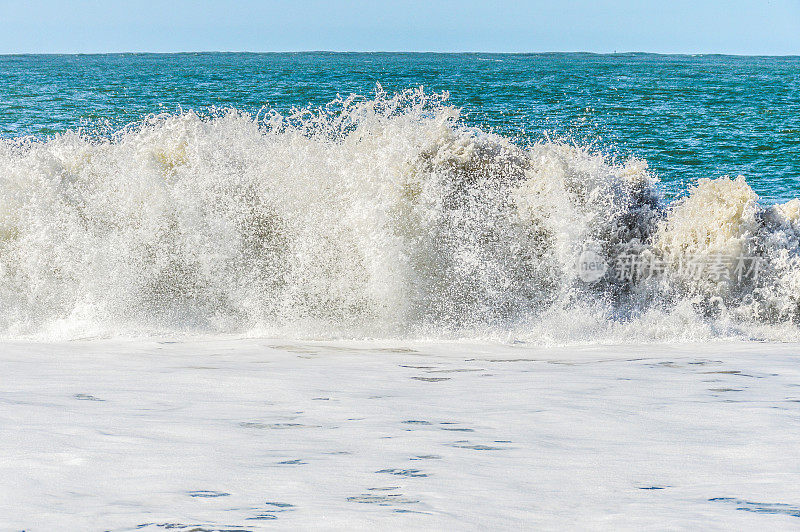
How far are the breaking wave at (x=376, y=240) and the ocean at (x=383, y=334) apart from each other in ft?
0.06

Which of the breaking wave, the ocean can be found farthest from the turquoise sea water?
the ocean

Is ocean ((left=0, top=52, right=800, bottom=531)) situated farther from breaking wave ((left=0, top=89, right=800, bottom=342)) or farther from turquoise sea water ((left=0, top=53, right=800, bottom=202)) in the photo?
turquoise sea water ((left=0, top=53, right=800, bottom=202))

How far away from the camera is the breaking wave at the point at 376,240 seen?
4.86 metres

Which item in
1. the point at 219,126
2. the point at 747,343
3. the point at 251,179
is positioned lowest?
the point at 747,343

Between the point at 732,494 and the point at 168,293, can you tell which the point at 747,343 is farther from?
the point at 168,293

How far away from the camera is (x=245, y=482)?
199cm

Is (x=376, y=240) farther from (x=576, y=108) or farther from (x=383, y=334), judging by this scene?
(x=576, y=108)

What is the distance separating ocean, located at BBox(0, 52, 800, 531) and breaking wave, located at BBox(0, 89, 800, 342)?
2 centimetres

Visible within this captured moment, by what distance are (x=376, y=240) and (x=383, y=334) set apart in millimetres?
606

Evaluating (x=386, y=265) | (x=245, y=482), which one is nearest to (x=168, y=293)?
(x=386, y=265)

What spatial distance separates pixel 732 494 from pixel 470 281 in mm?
3042

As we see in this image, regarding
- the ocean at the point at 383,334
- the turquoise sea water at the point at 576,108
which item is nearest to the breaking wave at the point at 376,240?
the ocean at the point at 383,334

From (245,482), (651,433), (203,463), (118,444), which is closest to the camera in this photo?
(245,482)

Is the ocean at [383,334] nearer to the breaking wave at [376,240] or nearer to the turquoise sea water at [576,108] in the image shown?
the breaking wave at [376,240]
